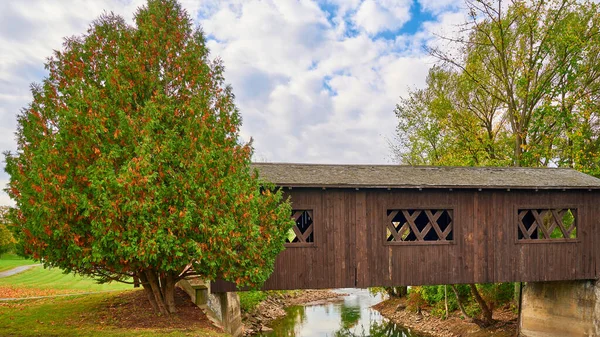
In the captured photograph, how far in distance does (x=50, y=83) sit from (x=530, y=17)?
16616 mm

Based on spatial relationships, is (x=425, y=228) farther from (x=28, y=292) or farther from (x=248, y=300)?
(x=28, y=292)

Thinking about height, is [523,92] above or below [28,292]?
above

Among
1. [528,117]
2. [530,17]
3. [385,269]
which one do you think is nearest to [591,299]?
[385,269]

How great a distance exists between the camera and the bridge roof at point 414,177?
11023 mm

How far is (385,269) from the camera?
1145cm

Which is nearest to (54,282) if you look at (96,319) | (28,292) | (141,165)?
A: (28,292)

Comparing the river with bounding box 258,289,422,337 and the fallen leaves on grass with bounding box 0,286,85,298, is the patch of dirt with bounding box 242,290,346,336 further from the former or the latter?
the fallen leaves on grass with bounding box 0,286,85,298

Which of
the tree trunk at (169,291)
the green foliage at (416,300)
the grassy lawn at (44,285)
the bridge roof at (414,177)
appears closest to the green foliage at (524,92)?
the bridge roof at (414,177)

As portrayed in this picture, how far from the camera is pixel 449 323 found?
58.7 feet

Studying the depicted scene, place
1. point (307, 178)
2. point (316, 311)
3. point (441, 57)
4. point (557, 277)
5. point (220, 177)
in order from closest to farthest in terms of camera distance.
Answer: point (220, 177) < point (307, 178) < point (557, 277) < point (441, 57) < point (316, 311)

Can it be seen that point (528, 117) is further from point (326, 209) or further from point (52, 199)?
point (52, 199)

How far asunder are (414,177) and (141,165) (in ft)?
23.9

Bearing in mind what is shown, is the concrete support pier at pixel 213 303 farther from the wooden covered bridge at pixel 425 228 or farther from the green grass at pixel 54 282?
the green grass at pixel 54 282

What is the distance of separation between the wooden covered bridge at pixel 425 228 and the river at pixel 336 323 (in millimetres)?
7279
